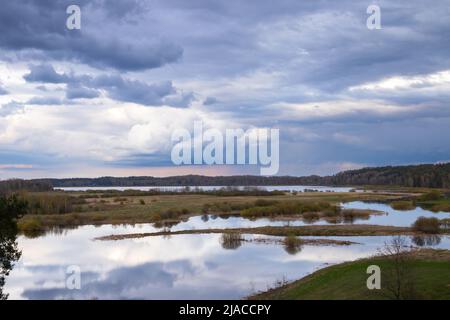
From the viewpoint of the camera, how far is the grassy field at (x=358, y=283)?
20266 mm

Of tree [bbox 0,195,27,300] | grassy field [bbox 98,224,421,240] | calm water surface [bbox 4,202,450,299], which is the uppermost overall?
tree [bbox 0,195,27,300]

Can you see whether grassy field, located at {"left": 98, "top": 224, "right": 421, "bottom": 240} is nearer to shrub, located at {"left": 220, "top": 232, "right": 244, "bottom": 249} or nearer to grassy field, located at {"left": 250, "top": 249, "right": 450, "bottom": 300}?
shrub, located at {"left": 220, "top": 232, "right": 244, "bottom": 249}

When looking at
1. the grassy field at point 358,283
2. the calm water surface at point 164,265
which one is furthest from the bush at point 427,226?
the grassy field at point 358,283

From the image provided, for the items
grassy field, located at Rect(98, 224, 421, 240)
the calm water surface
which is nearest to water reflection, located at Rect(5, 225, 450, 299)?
the calm water surface

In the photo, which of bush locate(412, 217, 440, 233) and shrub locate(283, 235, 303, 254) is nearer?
shrub locate(283, 235, 303, 254)

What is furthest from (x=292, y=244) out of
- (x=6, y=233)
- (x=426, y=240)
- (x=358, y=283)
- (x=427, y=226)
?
(x=6, y=233)

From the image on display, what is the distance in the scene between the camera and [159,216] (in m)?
72.6

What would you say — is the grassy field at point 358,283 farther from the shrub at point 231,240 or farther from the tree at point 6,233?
the shrub at point 231,240

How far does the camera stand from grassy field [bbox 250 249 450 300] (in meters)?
20.3

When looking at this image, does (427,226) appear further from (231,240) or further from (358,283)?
(358,283)
